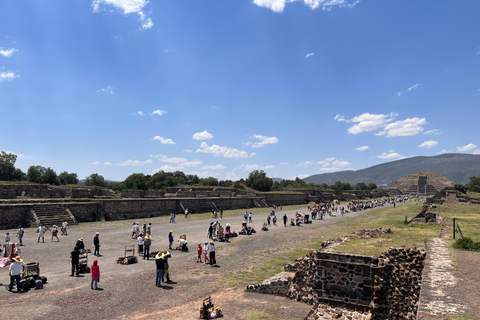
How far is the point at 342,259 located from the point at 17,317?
10674mm

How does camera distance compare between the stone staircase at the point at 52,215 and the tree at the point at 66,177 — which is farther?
the tree at the point at 66,177

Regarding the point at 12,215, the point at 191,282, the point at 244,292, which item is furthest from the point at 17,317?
the point at 12,215

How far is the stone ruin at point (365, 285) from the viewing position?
888 centimetres

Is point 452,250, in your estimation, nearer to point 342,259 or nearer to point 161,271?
point 342,259

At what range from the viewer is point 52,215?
2725 centimetres

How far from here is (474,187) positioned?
269ft

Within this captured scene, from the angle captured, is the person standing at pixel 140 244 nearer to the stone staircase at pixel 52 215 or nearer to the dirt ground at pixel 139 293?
the dirt ground at pixel 139 293

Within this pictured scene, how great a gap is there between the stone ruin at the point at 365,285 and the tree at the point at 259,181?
83.2 metres

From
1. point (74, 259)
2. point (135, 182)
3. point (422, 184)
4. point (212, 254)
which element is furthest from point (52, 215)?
point (422, 184)

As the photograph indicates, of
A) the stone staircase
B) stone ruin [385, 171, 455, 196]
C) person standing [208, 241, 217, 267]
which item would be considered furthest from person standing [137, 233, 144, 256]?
stone ruin [385, 171, 455, 196]

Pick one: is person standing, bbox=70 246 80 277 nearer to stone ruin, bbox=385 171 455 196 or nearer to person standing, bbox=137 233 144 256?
person standing, bbox=137 233 144 256

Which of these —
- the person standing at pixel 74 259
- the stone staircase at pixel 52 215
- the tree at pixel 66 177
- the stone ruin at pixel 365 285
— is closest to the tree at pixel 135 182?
the tree at pixel 66 177

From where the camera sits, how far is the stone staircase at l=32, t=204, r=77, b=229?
85.2 ft

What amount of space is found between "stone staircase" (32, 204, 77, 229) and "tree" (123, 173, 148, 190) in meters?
66.1
